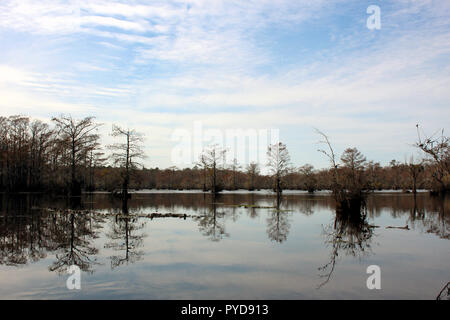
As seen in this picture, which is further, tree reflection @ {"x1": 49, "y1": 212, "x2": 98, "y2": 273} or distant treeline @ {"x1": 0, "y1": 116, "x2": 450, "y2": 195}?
distant treeline @ {"x1": 0, "y1": 116, "x2": 450, "y2": 195}

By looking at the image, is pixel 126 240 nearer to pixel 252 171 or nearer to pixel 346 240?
pixel 346 240

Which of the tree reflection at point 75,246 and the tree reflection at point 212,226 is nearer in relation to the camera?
the tree reflection at point 75,246

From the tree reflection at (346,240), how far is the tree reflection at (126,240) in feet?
18.5

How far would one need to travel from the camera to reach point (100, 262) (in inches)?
405

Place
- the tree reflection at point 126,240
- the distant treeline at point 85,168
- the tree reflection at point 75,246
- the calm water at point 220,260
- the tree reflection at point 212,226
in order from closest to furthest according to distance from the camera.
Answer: the calm water at point 220,260 → the tree reflection at point 75,246 → the tree reflection at point 126,240 → the tree reflection at point 212,226 → the distant treeline at point 85,168

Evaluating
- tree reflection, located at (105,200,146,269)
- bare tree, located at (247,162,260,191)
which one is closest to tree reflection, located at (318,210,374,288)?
tree reflection, located at (105,200,146,269)

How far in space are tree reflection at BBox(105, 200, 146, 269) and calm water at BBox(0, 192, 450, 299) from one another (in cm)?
4

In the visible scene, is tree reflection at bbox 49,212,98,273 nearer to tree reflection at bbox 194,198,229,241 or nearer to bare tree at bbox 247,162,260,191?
tree reflection at bbox 194,198,229,241

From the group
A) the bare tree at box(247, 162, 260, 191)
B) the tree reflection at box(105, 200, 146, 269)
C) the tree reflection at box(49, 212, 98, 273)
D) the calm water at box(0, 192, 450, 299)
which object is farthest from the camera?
the bare tree at box(247, 162, 260, 191)

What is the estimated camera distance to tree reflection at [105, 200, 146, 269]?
1072cm

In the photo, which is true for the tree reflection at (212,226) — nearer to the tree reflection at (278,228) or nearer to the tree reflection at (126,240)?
the tree reflection at (278,228)

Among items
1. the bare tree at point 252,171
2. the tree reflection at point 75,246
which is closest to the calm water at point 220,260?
the tree reflection at point 75,246

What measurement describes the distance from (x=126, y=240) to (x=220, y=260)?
517cm

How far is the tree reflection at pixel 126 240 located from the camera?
10.7m
